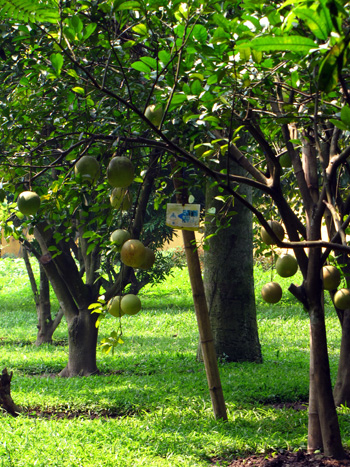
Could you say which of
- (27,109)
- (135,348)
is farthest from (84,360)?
(27,109)

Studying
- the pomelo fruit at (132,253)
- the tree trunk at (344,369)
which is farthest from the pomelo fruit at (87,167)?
the tree trunk at (344,369)

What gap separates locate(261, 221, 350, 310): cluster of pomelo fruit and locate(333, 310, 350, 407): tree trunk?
68 cm

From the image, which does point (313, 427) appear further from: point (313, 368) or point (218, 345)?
point (218, 345)

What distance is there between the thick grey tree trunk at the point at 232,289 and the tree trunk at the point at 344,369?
2114 mm

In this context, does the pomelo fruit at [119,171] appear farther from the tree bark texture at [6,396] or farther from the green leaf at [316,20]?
the tree bark texture at [6,396]

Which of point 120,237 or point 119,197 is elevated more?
point 119,197

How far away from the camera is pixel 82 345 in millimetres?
6172

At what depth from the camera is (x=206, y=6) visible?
90.0 inches

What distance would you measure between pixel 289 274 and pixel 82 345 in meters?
3.62

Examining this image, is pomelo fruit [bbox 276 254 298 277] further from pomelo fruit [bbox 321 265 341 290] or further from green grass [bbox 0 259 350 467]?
green grass [bbox 0 259 350 467]

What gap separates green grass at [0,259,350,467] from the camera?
3.48 m

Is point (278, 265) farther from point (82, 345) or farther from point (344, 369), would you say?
point (82, 345)

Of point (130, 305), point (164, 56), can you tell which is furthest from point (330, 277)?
point (164, 56)

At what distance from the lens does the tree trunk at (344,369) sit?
3.98m
